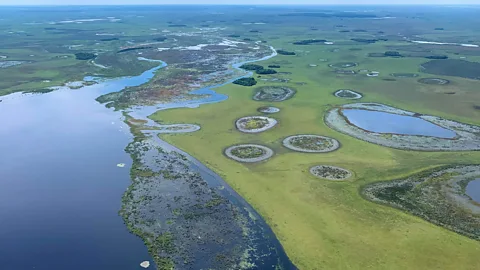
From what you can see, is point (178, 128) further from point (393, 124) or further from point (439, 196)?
point (439, 196)

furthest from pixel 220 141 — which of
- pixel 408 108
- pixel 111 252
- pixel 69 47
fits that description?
pixel 69 47

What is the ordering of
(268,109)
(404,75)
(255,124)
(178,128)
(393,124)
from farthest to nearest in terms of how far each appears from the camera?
(404,75) → (268,109) → (393,124) → (255,124) → (178,128)

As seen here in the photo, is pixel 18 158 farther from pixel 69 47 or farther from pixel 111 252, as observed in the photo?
pixel 69 47

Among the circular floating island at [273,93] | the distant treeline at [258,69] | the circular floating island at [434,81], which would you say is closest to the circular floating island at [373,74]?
the circular floating island at [434,81]

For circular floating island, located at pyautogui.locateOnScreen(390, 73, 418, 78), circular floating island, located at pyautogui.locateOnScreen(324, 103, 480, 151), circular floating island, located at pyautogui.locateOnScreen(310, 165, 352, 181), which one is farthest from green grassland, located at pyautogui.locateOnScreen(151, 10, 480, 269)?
circular floating island, located at pyautogui.locateOnScreen(390, 73, 418, 78)

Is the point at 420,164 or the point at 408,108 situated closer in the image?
the point at 420,164

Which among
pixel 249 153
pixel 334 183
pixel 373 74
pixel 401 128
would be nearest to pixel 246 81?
pixel 373 74
